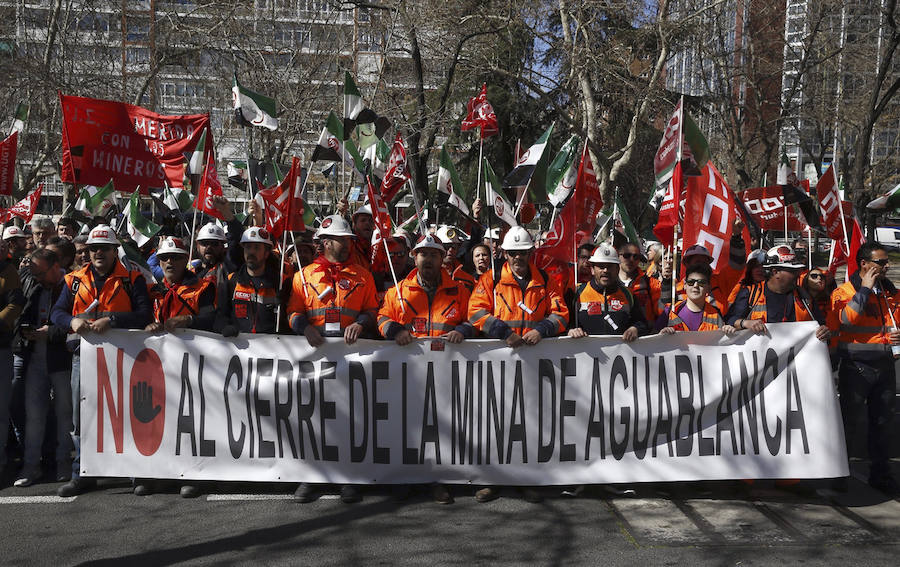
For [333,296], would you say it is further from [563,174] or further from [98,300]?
[563,174]

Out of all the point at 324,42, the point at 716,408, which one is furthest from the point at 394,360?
the point at 324,42

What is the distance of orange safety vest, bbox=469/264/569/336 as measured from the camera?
21.5 ft

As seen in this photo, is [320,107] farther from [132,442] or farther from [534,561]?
[534,561]

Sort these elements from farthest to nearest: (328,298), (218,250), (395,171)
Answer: (395,171)
(218,250)
(328,298)

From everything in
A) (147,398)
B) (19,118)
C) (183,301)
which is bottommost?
(147,398)

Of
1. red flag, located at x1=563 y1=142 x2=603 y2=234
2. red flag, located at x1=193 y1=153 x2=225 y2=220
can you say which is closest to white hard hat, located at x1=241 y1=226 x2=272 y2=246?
red flag, located at x1=193 y1=153 x2=225 y2=220

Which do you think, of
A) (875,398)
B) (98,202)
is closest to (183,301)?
(875,398)

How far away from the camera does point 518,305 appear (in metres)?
6.56

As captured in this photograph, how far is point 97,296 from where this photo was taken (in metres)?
6.58

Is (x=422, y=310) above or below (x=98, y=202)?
below

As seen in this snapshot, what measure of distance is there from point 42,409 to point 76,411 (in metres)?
0.39

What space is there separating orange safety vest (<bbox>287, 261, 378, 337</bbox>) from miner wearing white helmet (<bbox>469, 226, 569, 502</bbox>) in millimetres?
852

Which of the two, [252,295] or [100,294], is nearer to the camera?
[100,294]

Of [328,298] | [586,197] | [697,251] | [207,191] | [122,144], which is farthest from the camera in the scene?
[122,144]
